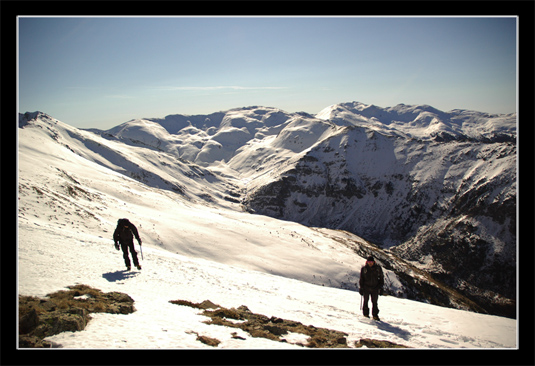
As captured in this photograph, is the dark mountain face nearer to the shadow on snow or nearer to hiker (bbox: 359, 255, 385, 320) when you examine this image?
hiker (bbox: 359, 255, 385, 320)

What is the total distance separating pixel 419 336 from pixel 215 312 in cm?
746

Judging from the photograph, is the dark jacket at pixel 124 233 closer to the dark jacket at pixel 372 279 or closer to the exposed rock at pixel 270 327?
the exposed rock at pixel 270 327

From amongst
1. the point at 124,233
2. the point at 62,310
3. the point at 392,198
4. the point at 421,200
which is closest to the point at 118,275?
the point at 124,233

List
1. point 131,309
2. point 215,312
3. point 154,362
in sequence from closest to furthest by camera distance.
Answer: point 154,362, point 131,309, point 215,312

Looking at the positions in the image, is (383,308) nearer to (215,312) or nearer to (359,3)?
(215,312)

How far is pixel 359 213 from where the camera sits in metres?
156

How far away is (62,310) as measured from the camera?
284 inches

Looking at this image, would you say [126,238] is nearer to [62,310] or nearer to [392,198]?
[62,310]

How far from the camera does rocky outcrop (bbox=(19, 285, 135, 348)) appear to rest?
6.16 meters

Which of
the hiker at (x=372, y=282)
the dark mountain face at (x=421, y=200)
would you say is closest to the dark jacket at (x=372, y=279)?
the hiker at (x=372, y=282)

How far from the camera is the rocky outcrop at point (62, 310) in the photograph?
616 cm

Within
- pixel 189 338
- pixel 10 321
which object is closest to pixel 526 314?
pixel 189 338

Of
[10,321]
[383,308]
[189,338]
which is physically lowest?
[383,308]

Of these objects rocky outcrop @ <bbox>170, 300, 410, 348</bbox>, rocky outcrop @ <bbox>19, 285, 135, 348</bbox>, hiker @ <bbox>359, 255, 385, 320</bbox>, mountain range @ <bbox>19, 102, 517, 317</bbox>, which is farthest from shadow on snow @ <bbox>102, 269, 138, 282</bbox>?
mountain range @ <bbox>19, 102, 517, 317</bbox>
